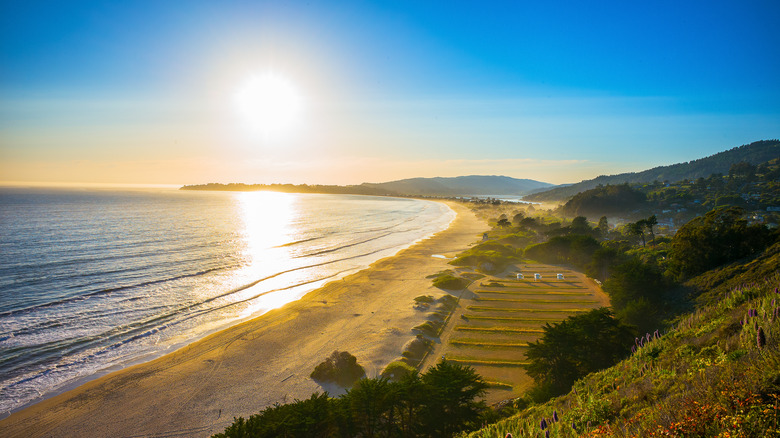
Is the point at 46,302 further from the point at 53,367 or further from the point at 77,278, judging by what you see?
the point at 53,367

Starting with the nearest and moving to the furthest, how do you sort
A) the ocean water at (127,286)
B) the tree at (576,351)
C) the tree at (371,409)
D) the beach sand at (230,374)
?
the tree at (371,409), the beach sand at (230,374), the tree at (576,351), the ocean water at (127,286)

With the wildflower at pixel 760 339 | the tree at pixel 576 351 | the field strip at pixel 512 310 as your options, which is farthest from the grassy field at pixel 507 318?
the wildflower at pixel 760 339

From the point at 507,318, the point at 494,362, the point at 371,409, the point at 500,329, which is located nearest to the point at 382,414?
the point at 371,409

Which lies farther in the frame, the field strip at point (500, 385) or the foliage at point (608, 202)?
the foliage at point (608, 202)

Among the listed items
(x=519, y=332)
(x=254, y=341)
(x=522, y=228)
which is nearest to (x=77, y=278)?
(x=254, y=341)

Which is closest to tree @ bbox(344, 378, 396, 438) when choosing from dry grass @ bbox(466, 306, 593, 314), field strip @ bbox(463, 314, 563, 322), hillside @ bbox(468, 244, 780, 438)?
hillside @ bbox(468, 244, 780, 438)

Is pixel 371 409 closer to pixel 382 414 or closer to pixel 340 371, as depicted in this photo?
pixel 382 414

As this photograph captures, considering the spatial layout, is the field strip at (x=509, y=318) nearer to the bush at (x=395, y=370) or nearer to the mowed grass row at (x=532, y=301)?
the mowed grass row at (x=532, y=301)
